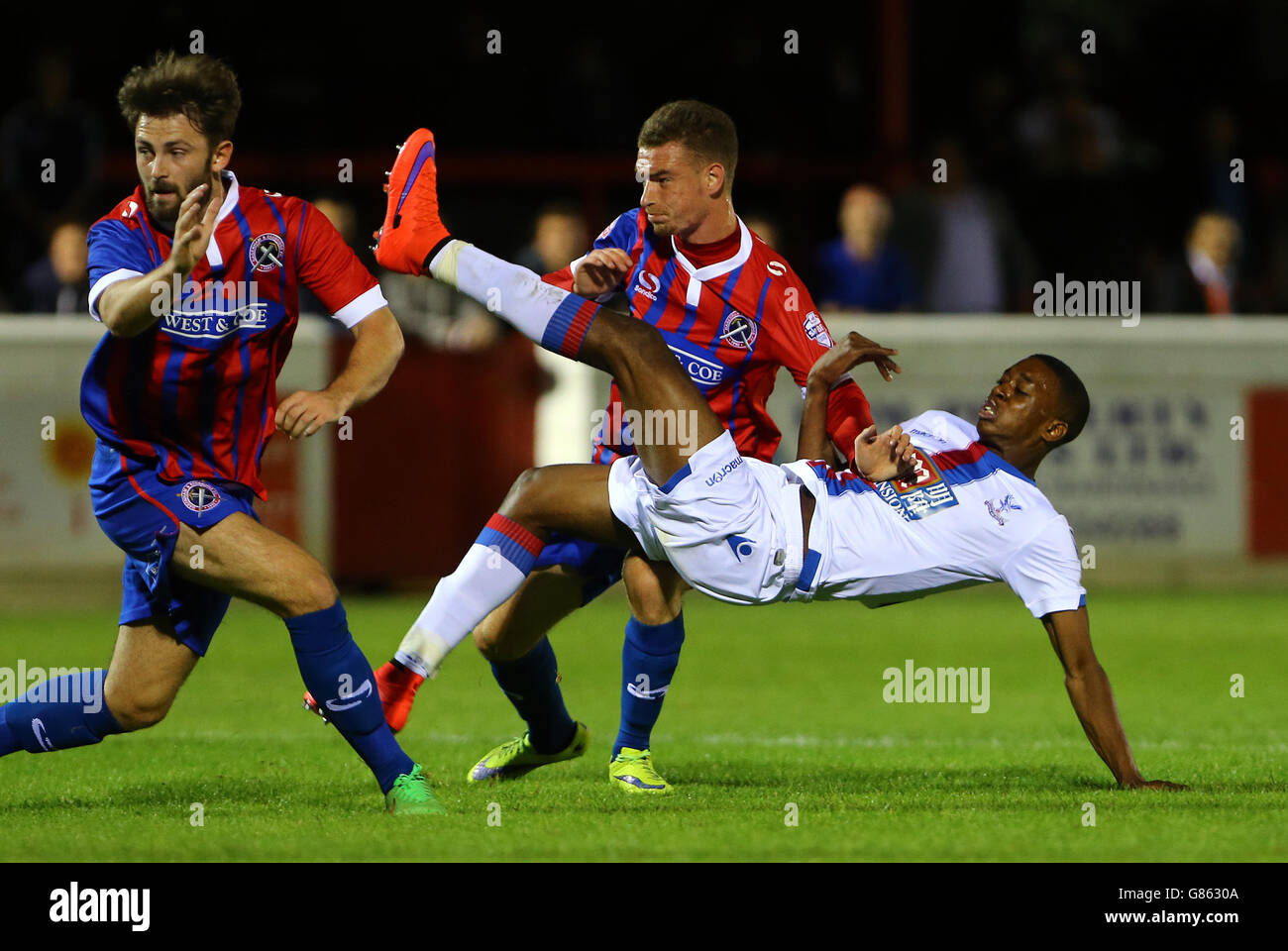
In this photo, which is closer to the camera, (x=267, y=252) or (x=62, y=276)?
(x=267, y=252)

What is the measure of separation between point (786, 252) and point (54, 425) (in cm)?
606

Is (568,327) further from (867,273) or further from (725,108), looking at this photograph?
(725,108)

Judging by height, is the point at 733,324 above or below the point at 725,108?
below

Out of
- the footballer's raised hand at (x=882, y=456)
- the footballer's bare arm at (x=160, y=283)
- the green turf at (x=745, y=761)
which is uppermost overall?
the footballer's bare arm at (x=160, y=283)

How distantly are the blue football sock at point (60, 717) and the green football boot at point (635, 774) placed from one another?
63.3 inches

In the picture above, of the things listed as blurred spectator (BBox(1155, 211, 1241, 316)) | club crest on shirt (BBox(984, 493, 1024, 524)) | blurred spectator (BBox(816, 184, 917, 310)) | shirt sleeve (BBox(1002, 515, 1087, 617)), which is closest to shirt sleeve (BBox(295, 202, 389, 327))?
club crest on shirt (BBox(984, 493, 1024, 524))

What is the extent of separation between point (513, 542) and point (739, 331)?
1113 mm

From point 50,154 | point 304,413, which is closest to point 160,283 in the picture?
point 304,413

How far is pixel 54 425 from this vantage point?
12570 millimetres

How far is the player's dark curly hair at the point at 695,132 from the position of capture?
6.75 meters

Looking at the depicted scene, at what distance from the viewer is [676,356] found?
263 inches

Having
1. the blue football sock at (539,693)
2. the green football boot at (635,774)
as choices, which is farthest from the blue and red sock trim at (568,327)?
the green football boot at (635,774)

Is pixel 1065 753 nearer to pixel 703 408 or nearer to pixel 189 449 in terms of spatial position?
pixel 703 408

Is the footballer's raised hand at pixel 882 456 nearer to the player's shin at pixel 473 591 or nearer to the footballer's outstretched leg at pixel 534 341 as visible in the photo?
the footballer's outstretched leg at pixel 534 341
